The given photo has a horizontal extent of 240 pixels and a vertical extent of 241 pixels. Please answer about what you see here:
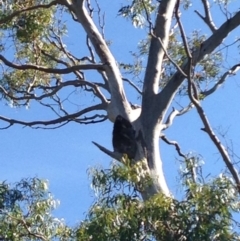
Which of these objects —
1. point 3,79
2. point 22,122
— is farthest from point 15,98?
point 22,122

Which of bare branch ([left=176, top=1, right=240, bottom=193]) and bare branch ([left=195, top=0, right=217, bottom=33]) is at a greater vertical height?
bare branch ([left=195, top=0, right=217, bottom=33])

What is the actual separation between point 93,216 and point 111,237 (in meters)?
0.25

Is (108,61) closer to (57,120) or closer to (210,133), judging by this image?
(57,120)

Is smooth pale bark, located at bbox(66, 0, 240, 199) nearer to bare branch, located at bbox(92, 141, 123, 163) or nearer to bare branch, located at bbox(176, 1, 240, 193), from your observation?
bare branch, located at bbox(92, 141, 123, 163)

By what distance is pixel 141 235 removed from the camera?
6645 mm

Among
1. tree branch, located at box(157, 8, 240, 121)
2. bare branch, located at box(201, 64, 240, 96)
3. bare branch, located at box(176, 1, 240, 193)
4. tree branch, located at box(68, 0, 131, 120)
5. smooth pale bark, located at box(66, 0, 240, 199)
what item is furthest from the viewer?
bare branch, located at box(201, 64, 240, 96)

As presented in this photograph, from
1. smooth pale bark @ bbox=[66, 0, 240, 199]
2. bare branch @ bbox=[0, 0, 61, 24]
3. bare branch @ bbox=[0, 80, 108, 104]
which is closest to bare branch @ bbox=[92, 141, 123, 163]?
smooth pale bark @ bbox=[66, 0, 240, 199]

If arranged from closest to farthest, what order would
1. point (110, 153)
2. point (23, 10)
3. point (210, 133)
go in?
point (210, 133), point (110, 153), point (23, 10)

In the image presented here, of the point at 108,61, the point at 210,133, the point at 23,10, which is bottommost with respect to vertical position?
the point at 210,133

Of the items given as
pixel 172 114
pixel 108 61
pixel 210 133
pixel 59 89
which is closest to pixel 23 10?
pixel 59 89

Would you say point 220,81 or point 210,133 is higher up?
point 220,81

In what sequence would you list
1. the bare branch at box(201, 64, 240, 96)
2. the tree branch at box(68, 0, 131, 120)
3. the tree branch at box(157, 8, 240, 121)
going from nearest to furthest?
the tree branch at box(157, 8, 240, 121) < the tree branch at box(68, 0, 131, 120) < the bare branch at box(201, 64, 240, 96)

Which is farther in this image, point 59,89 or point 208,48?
point 59,89

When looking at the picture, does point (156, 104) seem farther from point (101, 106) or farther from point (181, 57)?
Result: point (181, 57)
